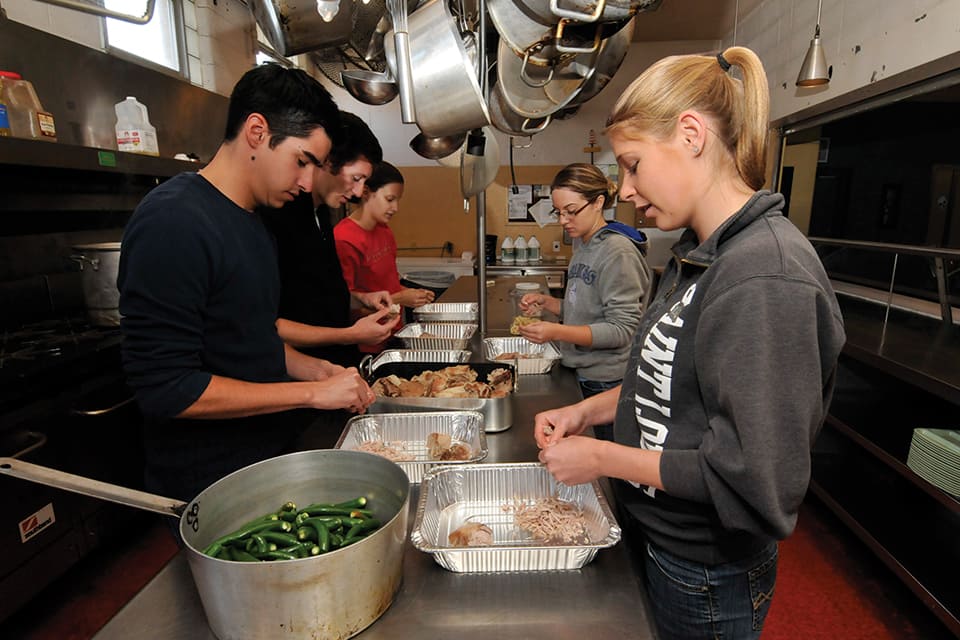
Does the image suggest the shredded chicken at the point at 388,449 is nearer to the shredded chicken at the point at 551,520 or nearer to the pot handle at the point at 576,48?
the shredded chicken at the point at 551,520

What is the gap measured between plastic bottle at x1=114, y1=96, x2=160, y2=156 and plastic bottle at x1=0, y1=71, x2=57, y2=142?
1.95 feet

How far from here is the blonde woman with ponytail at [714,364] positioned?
754 millimetres

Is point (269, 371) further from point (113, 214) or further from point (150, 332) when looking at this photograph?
point (113, 214)

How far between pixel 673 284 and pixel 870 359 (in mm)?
1867

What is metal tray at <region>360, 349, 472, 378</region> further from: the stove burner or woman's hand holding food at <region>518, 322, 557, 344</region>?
the stove burner

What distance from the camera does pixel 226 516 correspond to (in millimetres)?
954

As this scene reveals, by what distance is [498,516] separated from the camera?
3.93ft

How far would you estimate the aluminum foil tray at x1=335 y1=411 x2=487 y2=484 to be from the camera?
1.44 meters

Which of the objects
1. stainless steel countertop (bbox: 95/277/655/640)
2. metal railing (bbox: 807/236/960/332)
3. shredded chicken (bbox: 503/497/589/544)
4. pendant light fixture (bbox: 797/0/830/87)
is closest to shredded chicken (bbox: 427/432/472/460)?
shredded chicken (bbox: 503/497/589/544)

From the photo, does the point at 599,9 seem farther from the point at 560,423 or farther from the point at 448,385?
the point at 448,385

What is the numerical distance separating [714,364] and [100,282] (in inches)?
109

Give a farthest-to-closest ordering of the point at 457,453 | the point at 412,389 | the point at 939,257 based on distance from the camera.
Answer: the point at 939,257 → the point at 412,389 → the point at 457,453

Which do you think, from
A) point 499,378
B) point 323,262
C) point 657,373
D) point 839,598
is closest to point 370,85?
point 323,262

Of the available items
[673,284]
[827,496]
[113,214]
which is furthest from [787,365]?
[113,214]
